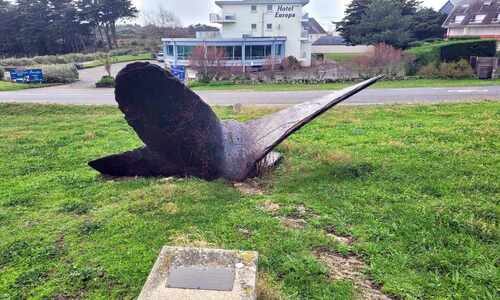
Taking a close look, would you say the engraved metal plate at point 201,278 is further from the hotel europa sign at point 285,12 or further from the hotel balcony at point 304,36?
the hotel europa sign at point 285,12

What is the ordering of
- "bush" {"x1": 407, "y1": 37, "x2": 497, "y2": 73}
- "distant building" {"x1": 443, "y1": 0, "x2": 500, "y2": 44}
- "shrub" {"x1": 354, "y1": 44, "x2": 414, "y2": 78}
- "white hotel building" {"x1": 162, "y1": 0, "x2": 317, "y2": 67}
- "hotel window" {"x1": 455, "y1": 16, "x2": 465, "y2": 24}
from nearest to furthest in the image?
"shrub" {"x1": 354, "y1": 44, "x2": 414, "y2": 78}, "bush" {"x1": 407, "y1": 37, "x2": 497, "y2": 73}, "white hotel building" {"x1": 162, "y1": 0, "x2": 317, "y2": 67}, "distant building" {"x1": 443, "y1": 0, "x2": 500, "y2": 44}, "hotel window" {"x1": 455, "y1": 16, "x2": 465, "y2": 24}

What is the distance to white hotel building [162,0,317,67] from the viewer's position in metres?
39.6

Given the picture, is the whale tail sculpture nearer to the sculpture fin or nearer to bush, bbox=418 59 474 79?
the sculpture fin

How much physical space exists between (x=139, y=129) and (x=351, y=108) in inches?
367

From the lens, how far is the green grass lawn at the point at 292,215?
3500mm

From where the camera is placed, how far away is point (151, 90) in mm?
4863

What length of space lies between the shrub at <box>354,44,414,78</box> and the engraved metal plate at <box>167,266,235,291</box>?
2385cm

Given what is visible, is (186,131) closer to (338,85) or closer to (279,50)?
(338,85)

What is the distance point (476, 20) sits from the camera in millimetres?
41562

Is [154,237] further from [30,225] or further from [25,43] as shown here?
[25,43]

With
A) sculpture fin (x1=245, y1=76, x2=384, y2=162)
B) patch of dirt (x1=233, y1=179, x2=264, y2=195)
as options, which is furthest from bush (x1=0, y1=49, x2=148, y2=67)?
patch of dirt (x1=233, y1=179, x2=264, y2=195)

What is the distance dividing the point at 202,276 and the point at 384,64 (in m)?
25.1

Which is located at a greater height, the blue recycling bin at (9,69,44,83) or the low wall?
the low wall

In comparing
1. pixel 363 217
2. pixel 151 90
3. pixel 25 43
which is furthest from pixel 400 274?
pixel 25 43
